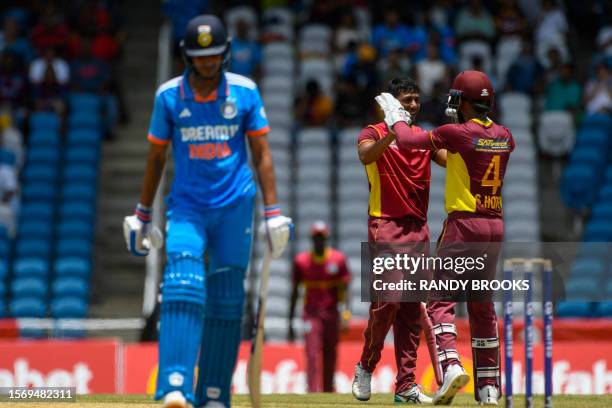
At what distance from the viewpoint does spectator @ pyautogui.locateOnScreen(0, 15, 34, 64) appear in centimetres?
2439

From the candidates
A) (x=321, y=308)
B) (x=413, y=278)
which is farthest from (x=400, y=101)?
(x=321, y=308)

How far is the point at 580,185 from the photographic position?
883 inches

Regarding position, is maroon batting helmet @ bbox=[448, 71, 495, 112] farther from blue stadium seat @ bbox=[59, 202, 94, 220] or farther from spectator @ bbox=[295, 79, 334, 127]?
spectator @ bbox=[295, 79, 334, 127]

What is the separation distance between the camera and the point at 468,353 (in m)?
17.8

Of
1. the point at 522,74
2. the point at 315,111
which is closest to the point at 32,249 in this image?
the point at 315,111

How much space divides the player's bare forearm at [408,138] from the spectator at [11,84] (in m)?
13.4

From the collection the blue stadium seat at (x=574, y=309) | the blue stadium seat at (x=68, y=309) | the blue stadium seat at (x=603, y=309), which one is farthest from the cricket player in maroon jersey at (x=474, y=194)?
the blue stadium seat at (x=68, y=309)

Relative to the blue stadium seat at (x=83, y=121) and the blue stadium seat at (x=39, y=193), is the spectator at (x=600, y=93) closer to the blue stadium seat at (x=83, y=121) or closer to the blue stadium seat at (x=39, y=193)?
the blue stadium seat at (x=83, y=121)

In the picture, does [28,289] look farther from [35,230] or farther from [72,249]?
[35,230]

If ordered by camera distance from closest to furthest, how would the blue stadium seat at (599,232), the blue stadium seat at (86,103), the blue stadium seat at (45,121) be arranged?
the blue stadium seat at (599,232)
the blue stadium seat at (45,121)
the blue stadium seat at (86,103)

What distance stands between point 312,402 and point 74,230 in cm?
1017

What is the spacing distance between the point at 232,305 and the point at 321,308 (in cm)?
809

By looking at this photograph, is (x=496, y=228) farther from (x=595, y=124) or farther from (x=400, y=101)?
(x=595, y=124)

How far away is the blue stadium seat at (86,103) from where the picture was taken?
23734mm
